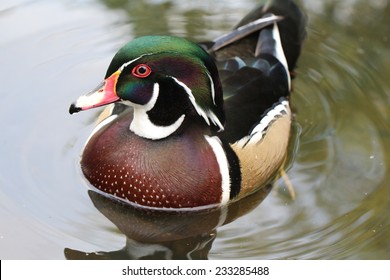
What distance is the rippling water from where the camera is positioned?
187 inches

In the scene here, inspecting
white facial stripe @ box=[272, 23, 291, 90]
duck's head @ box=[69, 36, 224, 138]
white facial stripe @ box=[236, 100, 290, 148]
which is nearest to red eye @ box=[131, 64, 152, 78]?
duck's head @ box=[69, 36, 224, 138]

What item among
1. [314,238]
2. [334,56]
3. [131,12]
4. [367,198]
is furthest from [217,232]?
[131,12]

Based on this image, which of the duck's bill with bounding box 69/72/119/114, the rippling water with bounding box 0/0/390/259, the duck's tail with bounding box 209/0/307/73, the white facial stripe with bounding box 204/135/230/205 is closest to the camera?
the duck's bill with bounding box 69/72/119/114

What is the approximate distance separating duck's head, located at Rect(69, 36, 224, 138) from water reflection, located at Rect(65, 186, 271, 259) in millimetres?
558

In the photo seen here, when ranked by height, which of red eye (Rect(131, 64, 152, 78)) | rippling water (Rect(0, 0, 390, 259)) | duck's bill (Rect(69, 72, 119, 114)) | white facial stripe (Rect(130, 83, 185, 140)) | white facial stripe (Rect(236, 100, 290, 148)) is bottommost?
rippling water (Rect(0, 0, 390, 259))

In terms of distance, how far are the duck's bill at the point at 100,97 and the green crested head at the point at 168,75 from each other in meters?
0.02

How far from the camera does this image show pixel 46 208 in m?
4.88

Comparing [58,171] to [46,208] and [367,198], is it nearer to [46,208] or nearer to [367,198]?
[46,208]

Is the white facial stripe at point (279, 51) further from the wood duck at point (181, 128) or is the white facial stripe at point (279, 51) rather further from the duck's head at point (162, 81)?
the duck's head at point (162, 81)

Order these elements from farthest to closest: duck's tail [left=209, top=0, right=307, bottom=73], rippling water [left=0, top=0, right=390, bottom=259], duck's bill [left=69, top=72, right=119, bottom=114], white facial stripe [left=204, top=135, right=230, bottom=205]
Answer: duck's tail [left=209, top=0, right=307, bottom=73], white facial stripe [left=204, top=135, right=230, bottom=205], rippling water [left=0, top=0, right=390, bottom=259], duck's bill [left=69, top=72, right=119, bottom=114]

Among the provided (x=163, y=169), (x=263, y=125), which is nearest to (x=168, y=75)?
(x=163, y=169)

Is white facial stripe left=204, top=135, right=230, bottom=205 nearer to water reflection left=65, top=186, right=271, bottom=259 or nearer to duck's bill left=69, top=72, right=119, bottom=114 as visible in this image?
water reflection left=65, top=186, right=271, bottom=259

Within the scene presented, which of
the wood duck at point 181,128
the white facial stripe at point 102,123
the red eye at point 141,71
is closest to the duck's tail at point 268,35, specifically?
the wood duck at point 181,128

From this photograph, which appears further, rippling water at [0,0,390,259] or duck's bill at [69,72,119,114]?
rippling water at [0,0,390,259]
